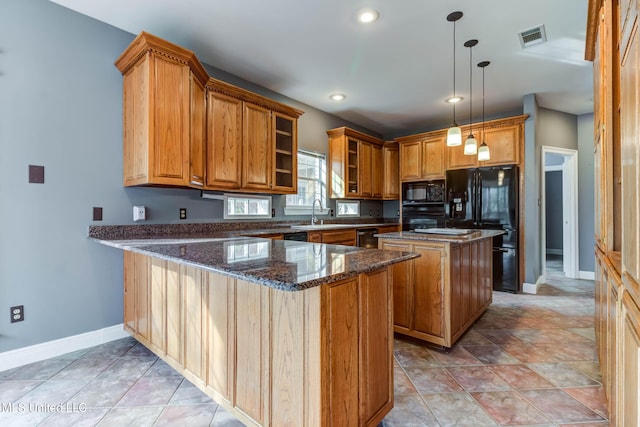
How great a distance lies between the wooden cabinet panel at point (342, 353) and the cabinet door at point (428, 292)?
124 centimetres

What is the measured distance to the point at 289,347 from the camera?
4.01 ft

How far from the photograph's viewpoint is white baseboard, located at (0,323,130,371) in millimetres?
2107

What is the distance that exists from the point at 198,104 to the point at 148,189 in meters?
0.90

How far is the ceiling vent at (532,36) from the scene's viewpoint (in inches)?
105

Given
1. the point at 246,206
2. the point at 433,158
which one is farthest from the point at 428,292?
the point at 433,158

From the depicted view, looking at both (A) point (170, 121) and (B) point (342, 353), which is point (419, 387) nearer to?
(B) point (342, 353)

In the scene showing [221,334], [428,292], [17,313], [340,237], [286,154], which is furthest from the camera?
[340,237]

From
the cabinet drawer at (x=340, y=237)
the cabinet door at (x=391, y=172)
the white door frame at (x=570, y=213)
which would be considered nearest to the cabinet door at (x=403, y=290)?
the cabinet drawer at (x=340, y=237)

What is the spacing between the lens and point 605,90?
1618mm

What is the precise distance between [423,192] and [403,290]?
2.93 m

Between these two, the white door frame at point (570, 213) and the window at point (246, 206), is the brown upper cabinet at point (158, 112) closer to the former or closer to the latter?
the window at point (246, 206)

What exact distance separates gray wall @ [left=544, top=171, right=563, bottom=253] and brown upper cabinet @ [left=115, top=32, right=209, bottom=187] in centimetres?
828

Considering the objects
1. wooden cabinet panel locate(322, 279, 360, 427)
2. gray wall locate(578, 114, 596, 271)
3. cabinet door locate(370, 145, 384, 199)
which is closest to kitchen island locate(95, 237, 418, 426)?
wooden cabinet panel locate(322, 279, 360, 427)

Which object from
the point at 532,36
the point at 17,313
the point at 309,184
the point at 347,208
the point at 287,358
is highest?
the point at 532,36
